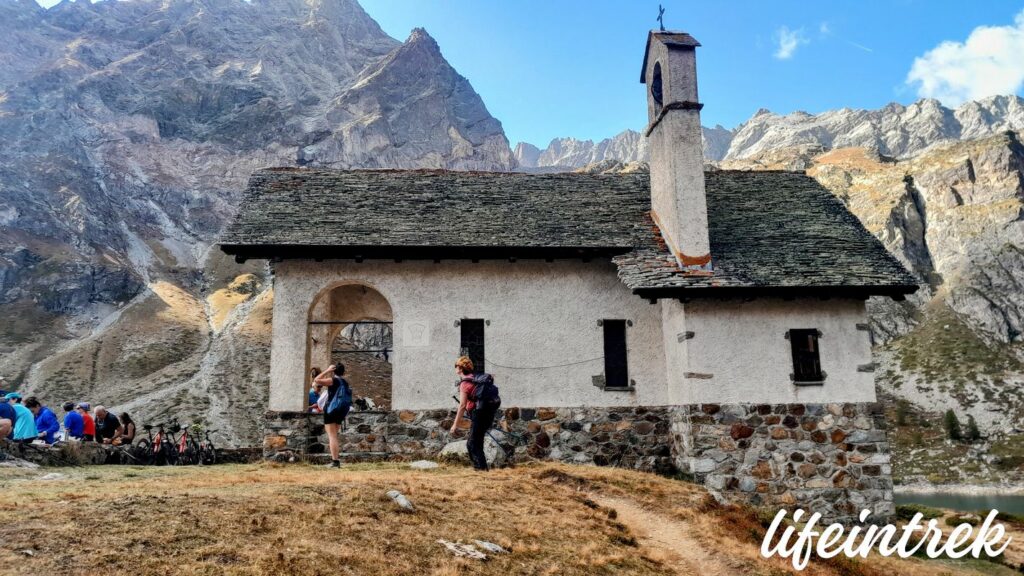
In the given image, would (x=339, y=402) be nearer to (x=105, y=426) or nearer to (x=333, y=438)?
(x=333, y=438)

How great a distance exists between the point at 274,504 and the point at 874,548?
10653 mm

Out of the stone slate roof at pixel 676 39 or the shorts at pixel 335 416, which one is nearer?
the shorts at pixel 335 416

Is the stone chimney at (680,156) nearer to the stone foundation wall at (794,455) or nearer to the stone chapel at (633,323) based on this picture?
the stone chapel at (633,323)

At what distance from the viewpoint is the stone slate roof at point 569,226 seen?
47.7 feet

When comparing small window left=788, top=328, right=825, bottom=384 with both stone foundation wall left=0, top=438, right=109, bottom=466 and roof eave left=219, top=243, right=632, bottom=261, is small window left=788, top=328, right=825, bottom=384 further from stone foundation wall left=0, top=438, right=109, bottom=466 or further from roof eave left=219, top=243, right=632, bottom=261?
stone foundation wall left=0, top=438, right=109, bottom=466

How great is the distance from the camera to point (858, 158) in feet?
436

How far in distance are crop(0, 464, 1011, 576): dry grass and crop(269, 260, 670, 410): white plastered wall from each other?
3583 millimetres

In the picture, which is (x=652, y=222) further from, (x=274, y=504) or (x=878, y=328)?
(x=878, y=328)

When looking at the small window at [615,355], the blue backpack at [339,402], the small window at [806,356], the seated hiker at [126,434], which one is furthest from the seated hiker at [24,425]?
the small window at [806,356]

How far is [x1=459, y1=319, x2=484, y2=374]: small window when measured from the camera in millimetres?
15117

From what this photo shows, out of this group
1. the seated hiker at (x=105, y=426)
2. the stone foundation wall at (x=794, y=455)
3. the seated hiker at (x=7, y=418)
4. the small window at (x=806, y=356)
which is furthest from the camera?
the seated hiker at (x=105, y=426)

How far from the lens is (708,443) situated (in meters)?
13.7

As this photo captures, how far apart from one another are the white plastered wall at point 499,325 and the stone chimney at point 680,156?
5.39ft

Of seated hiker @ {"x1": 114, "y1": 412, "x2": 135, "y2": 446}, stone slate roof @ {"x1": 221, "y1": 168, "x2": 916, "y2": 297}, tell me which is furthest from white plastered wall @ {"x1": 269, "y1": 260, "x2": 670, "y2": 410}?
seated hiker @ {"x1": 114, "y1": 412, "x2": 135, "y2": 446}
